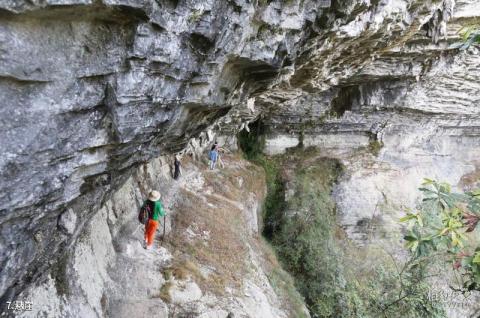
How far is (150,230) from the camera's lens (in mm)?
8805

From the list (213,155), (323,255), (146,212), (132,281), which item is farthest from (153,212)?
(323,255)

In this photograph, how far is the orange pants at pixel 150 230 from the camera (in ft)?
28.4

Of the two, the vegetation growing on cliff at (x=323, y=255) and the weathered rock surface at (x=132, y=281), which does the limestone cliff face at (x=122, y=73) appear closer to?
the weathered rock surface at (x=132, y=281)

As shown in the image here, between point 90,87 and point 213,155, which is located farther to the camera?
point 213,155

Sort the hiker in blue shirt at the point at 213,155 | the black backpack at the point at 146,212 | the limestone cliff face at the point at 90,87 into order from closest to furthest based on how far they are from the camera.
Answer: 1. the limestone cliff face at the point at 90,87
2. the black backpack at the point at 146,212
3. the hiker in blue shirt at the point at 213,155

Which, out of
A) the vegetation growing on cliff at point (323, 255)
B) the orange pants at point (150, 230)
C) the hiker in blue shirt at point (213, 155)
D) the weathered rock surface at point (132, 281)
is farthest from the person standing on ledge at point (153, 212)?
the hiker in blue shirt at point (213, 155)

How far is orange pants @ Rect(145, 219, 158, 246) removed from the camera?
8656 mm

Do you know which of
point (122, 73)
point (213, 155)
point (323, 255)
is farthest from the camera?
point (213, 155)

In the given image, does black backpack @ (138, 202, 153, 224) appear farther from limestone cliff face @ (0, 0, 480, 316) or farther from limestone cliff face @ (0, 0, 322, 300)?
limestone cliff face @ (0, 0, 322, 300)

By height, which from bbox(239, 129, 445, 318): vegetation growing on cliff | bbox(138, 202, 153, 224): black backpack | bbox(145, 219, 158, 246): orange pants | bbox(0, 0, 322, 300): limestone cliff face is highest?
bbox(0, 0, 322, 300): limestone cliff face

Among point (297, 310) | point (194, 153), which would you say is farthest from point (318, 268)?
point (194, 153)

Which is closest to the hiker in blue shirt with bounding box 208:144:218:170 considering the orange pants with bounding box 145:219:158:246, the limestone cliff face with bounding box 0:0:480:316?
the limestone cliff face with bounding box 0:0:480:316

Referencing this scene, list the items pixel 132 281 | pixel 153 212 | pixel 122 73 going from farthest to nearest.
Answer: pixel 153 212, pixel 132 281, pixel 122 73

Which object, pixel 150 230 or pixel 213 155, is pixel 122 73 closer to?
pixel 150 230
